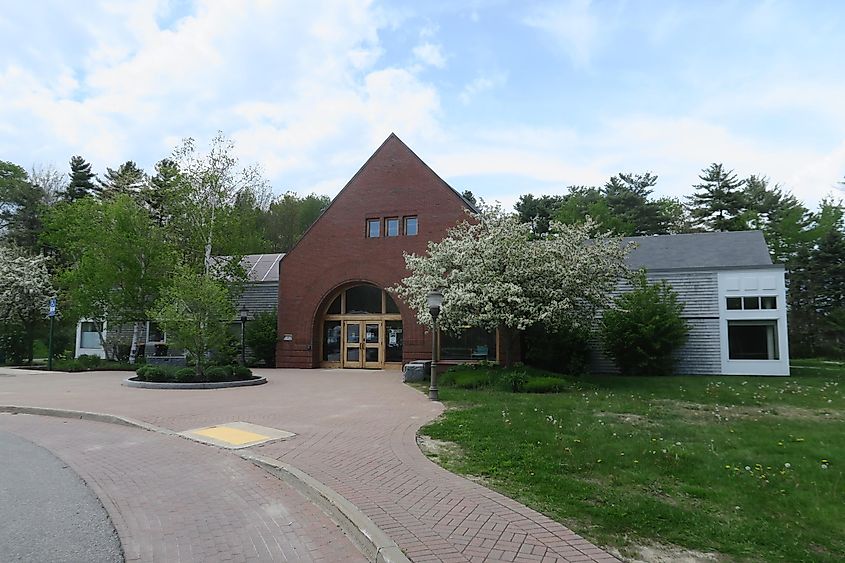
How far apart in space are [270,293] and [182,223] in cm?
571

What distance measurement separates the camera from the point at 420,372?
20.1m

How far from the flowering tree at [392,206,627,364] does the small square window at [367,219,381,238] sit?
24.2 ft

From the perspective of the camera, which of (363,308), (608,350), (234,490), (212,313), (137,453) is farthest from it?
(363,308)

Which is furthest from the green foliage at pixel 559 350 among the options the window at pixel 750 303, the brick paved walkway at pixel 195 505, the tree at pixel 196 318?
the brick paved walkway at pixel 195 505

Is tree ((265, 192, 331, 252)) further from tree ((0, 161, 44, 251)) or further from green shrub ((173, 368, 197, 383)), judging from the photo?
green shrub ((173, 368, 197, 383))

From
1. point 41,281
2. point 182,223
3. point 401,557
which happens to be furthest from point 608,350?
point 41,281

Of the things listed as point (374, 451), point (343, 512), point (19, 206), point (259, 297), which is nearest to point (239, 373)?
point (259, 297)

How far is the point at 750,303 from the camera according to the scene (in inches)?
879

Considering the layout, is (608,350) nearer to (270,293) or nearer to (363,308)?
(363,308)

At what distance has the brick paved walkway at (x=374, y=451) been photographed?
15.3ft

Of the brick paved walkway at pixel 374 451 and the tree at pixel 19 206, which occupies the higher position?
the tree at pixel 19 206

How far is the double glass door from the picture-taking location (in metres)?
25.9

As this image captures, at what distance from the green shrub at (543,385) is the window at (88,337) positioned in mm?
27896

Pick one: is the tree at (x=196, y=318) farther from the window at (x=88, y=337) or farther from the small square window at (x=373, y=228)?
the window at (x=88, y=337)
